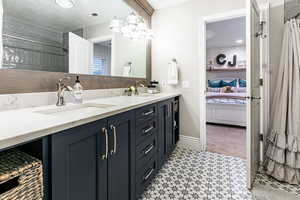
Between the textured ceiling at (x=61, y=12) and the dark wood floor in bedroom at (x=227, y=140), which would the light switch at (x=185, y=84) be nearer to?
the dark wood floor in bedroom at (x=227, y=140)

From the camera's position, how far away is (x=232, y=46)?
581cm

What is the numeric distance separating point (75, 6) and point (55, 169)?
154cm

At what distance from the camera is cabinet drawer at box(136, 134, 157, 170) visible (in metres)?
1.36

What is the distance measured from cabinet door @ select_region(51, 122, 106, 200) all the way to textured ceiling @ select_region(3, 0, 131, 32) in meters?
1.06

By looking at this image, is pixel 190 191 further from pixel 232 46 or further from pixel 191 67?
pixel 232 46

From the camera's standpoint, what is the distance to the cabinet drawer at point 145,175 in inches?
53.4

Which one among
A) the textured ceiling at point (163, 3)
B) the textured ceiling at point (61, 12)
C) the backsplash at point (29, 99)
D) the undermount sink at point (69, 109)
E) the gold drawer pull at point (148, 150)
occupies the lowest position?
the gold drawer pull at point (148, 150)

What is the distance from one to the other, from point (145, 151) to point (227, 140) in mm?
2157

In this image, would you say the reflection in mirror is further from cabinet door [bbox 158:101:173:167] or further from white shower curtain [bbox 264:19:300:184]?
white shower curtain [bbox 264:19:300:184]

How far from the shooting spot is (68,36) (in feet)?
4.99

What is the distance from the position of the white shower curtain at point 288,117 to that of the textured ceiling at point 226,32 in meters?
1.85

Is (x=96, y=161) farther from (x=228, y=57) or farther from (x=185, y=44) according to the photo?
(x=228, y=57)

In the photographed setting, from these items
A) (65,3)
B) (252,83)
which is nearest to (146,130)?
(252,83)

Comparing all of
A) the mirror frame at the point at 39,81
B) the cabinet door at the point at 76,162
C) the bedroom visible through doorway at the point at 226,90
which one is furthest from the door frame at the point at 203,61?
the cabinet door at the point at 76,162
